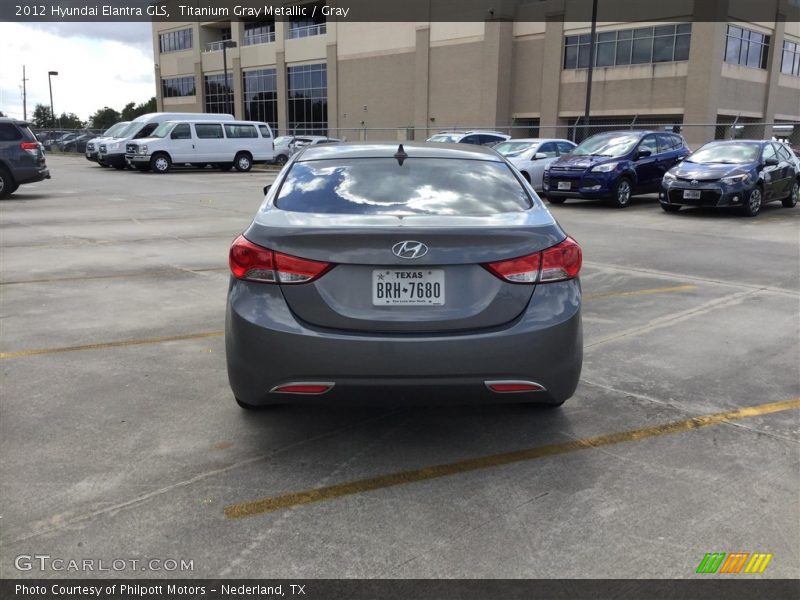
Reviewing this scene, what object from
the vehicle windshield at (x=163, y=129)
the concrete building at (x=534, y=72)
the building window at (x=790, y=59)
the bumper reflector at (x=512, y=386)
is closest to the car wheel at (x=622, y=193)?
the concrete building at (x=534, y=72)

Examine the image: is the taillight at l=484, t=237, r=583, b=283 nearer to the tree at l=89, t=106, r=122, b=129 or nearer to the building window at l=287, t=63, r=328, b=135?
the building window at l=287, t=63, r=328, b=135

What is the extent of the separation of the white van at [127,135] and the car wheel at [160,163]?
1.57m

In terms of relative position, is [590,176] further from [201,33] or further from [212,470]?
[201,33]

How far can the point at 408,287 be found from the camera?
135 inches

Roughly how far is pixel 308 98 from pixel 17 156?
145ft

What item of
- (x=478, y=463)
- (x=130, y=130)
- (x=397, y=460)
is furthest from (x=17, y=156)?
(x=478, y=463)

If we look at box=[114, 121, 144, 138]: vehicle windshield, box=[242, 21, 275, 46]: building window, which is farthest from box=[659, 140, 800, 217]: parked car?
box=[242, 21, 275, 46]: building window

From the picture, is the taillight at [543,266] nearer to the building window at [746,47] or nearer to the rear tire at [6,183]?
the rear tire at [6,183]

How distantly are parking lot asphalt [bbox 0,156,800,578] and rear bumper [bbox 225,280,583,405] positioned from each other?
0.46 meters

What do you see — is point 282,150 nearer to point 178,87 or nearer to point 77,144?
point 77,144

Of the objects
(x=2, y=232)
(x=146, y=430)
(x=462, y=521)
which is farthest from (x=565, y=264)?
(x=2, y=232)

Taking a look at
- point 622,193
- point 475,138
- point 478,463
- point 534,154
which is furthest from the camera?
point 475,138

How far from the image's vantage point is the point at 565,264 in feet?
12.0

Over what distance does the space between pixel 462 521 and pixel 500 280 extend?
3.78ft
